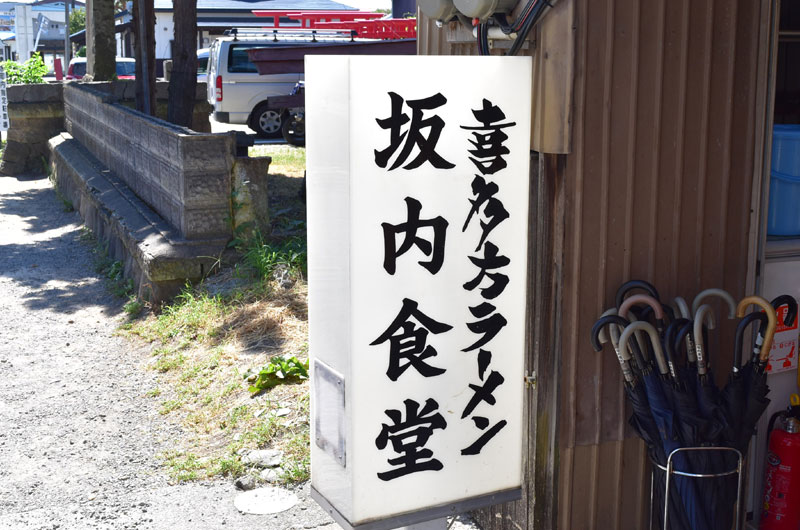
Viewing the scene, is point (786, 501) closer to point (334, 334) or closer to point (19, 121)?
point (334, 334)

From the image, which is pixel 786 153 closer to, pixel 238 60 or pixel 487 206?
pixel 487 206

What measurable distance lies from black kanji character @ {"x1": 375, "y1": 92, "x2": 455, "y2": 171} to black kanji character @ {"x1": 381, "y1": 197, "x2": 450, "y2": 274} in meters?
0.15

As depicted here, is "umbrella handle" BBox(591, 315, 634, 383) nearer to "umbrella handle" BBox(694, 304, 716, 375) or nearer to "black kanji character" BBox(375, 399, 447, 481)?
"umbrella handle" BBox(694, 304, 716, 375)

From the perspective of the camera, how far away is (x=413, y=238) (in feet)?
10.6

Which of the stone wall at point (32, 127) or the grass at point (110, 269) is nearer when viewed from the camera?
the grass at point (110, 269)

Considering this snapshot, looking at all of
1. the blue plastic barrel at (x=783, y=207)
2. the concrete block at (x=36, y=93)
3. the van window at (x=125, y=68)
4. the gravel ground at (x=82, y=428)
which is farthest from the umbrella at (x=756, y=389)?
the van window at (x=125, y=68)

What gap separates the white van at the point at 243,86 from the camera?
714 inches

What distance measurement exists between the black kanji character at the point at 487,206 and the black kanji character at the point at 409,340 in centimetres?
33

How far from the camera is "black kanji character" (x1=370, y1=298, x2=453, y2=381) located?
327 centimetres

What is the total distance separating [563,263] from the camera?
3.60m

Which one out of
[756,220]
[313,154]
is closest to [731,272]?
[756,220]

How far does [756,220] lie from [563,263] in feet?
2.99

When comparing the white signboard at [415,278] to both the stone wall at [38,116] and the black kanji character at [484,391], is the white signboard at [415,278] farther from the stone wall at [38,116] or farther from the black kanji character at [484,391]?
the stone wall at [38,116]

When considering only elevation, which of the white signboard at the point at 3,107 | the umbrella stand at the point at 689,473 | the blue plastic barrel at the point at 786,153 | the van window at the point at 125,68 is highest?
Result: the van window at the point at 125,68
